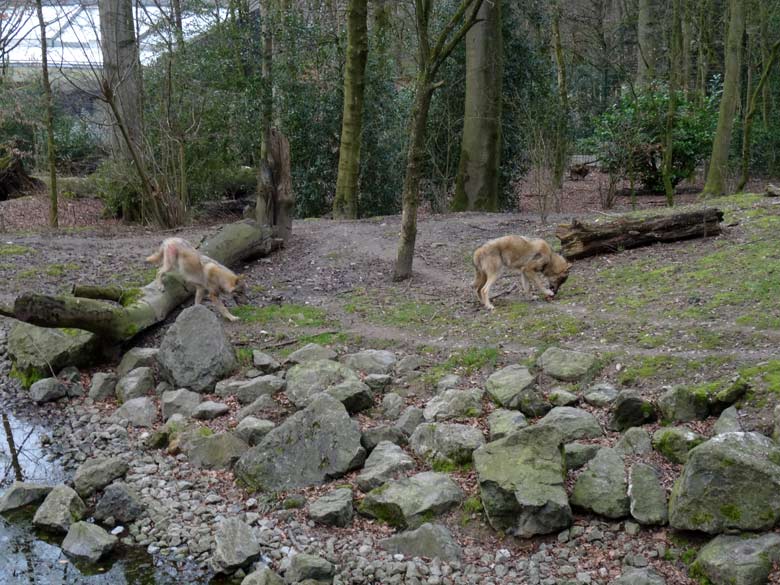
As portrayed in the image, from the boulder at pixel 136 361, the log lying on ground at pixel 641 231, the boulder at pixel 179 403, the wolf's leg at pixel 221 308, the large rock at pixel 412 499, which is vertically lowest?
the large rock at pixel 412 499

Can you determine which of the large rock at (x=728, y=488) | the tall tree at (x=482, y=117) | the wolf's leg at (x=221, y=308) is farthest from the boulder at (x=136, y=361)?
the tall tree at (x=482, y=117)

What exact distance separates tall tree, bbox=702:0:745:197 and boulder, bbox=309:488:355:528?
16510 mm

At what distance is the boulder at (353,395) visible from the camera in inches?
377

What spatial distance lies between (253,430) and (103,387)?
2918mm

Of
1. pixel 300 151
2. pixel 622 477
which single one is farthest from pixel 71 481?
pixel 300 151

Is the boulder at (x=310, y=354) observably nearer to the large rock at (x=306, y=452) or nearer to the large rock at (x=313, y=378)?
the large rock at (x=313, y=378)

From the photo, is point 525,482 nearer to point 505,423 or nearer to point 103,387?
point 505,423

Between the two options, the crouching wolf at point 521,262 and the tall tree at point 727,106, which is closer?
the crouching wolf at point 521,262

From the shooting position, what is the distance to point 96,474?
9047 millimetres

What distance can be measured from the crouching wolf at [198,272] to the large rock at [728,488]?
765 centimetres

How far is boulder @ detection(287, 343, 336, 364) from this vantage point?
36.1 feet

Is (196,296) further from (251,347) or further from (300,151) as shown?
(300,151)

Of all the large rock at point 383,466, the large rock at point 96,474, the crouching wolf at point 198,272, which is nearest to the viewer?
the large rock at point 383,466

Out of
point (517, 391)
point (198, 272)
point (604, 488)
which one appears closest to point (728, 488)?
point (604, 488)
